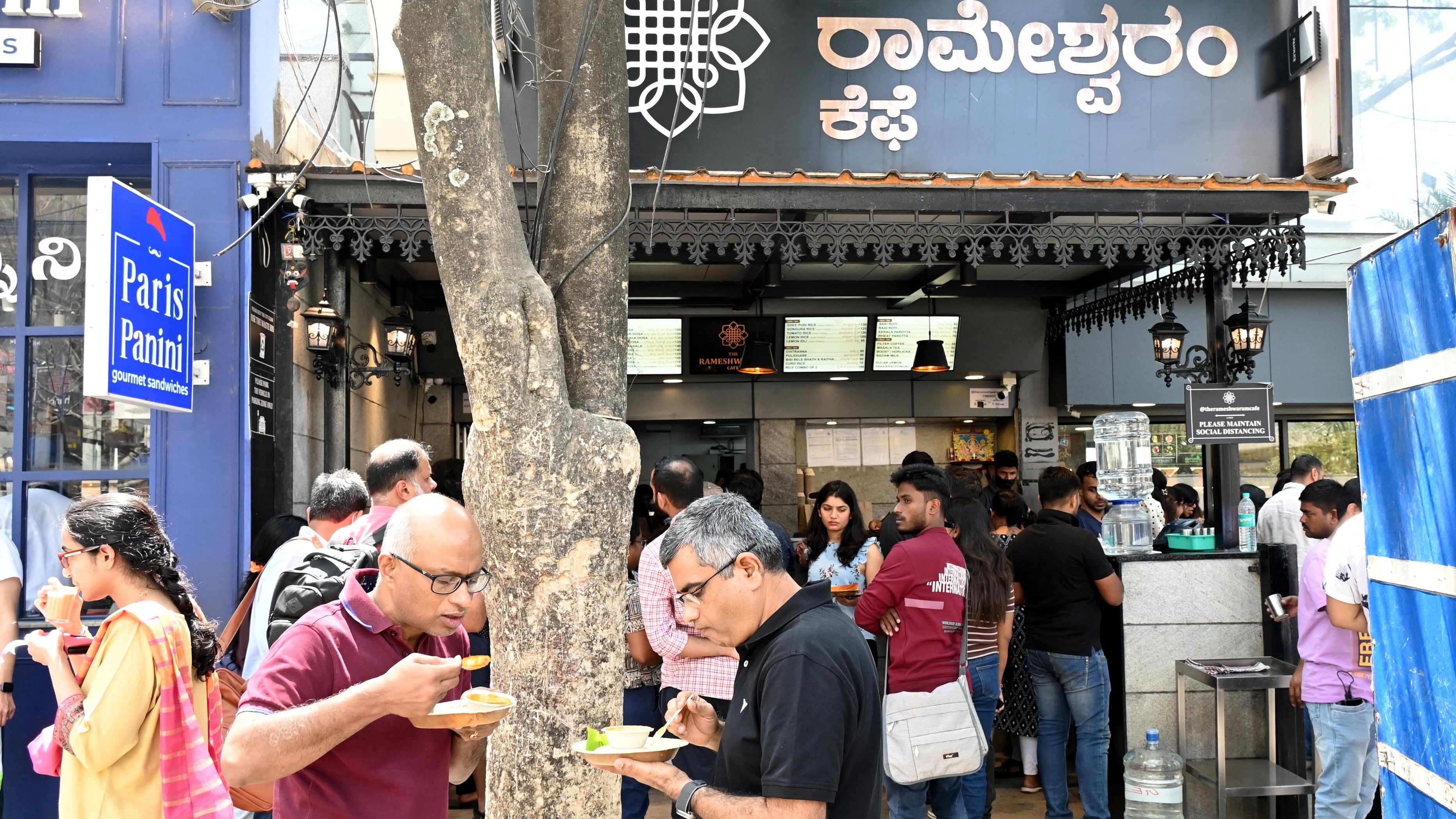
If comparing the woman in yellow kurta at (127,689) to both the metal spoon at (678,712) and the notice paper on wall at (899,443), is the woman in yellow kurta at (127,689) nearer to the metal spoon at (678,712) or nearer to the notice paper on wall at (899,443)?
the metal spoon at (678,712)

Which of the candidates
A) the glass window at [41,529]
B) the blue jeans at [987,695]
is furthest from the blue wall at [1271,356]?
the glass window at [41,529]

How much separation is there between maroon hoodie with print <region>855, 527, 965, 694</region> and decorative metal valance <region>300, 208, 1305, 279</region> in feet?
6.60

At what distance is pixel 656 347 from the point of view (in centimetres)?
1015

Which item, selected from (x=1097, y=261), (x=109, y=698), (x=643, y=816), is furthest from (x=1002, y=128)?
(x=109, y=698)

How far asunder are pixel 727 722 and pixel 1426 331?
2.03m

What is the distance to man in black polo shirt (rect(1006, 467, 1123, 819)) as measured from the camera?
19.1 feet

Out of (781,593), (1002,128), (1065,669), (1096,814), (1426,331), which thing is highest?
(1002,128)

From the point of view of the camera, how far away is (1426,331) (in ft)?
8.75

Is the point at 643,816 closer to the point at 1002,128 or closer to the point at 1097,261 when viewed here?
the point at 1002,128

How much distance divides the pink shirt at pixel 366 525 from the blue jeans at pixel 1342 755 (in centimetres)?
463

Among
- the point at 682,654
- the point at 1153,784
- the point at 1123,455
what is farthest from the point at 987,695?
the point at 1123,455

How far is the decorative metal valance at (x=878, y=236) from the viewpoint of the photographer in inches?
248

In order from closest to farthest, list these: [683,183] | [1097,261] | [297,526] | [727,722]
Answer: [727,722] < [297,526] < [683,183] < [1097,261]

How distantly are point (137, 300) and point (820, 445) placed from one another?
7224mm
